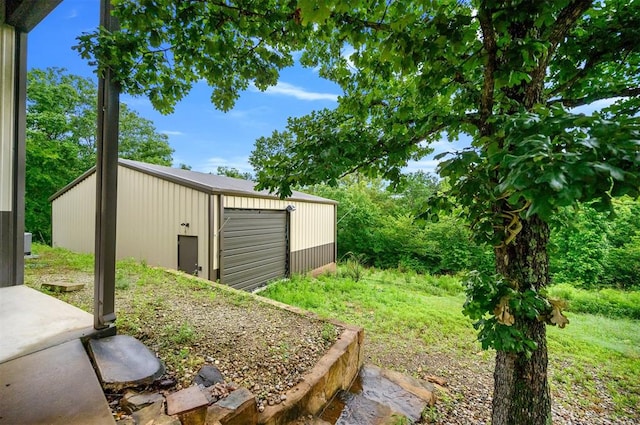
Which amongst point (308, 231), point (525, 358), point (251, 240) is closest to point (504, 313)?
point (525, 358)

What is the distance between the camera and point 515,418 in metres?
1.92

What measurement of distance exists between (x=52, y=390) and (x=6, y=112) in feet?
11.1

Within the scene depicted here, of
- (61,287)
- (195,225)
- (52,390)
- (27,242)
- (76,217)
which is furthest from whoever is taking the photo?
(76,217)

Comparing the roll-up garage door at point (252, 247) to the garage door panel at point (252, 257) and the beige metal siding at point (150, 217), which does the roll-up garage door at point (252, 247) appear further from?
the beige metal siding at point (150, 217)

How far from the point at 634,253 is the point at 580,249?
1.38 m

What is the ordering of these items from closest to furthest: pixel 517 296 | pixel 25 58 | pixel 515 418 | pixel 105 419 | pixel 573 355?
pixel 105 419 < pixel 517 296 < pixel 515 418 < pixel 25 58 < pixel 573 355

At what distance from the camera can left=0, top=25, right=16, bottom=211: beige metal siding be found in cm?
308

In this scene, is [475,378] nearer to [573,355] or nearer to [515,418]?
[515,418]

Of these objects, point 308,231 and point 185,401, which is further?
point 308,231

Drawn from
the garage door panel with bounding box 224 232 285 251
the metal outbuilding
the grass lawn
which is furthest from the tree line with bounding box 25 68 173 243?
the grass lawn

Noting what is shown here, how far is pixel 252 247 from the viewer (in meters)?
6.57

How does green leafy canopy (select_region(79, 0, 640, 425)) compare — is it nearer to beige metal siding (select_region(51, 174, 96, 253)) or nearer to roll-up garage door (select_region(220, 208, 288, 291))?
roll-up garage door (select_region(220, 208, 288, 291))

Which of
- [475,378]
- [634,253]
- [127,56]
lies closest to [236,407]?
[127,56]

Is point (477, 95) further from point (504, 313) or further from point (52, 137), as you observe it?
point (52, 137)
